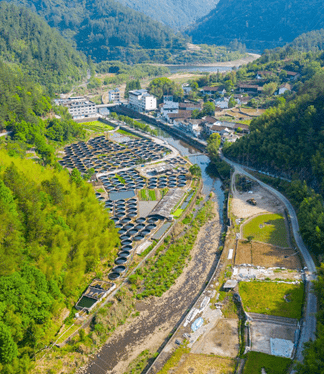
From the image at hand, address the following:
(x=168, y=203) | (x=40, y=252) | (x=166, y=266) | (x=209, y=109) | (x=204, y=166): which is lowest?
(x=166, y=266)

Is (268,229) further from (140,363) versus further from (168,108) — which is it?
(168,108)

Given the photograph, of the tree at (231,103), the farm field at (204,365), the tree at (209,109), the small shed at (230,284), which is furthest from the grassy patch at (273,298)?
the tree at (231,103)

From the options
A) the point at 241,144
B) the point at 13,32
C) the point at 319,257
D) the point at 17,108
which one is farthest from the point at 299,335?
the point at 13,32

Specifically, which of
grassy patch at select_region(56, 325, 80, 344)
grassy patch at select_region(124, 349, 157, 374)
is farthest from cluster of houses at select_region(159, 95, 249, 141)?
grassy patch at select_region(56, 325, 80, 344)

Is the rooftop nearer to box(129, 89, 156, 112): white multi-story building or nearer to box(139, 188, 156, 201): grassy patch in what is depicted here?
box(139, 188, 156, 201): grassy patch

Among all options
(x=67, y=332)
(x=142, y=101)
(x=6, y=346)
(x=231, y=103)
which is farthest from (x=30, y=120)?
(x=6, y=346)
